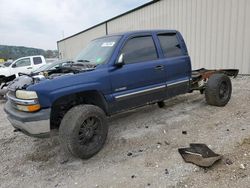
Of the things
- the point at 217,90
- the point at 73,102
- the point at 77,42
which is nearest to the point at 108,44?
the point at 73,102

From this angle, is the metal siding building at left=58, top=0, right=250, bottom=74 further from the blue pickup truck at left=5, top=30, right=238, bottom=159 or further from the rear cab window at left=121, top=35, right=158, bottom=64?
the rear cab window at left=121, top=35, right=158, bottom=64

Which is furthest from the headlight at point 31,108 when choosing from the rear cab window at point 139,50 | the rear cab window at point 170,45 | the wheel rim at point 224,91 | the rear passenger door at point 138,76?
the wheel rim at point 224,91

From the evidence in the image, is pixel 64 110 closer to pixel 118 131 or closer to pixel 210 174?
pixel 118 131

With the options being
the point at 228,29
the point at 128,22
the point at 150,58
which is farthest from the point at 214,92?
the point at 128,22

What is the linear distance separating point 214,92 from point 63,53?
32.6 metres

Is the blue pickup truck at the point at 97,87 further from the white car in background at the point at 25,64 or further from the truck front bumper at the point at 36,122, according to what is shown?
the white car in background at the point at 25,64

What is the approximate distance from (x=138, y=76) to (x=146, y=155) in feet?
4.80

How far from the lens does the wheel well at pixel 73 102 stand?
12.5 feet

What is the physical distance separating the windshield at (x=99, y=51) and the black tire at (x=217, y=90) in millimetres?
2701

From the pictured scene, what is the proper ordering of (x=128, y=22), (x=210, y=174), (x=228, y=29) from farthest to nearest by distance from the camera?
(x=128, y=22)
(x=228, y=29)
(x=210, y=174)

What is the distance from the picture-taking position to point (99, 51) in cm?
454

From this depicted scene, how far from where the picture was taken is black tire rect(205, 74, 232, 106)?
5.73 meters

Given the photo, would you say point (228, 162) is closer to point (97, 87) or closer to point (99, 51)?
point (97, 87)

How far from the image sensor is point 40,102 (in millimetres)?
3426
